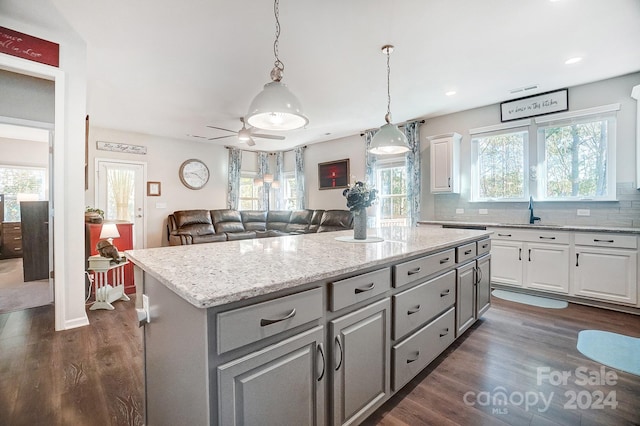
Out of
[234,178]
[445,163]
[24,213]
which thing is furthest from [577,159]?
[24,213]

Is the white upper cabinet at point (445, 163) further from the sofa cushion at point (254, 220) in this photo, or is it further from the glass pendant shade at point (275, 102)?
the sofa cushion at point (254, 220)

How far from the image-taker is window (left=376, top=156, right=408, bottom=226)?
19.1ft

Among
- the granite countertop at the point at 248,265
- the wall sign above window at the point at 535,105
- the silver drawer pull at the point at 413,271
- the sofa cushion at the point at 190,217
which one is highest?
the wall sign above window at the point at 535,105

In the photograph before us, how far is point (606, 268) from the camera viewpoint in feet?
10.6

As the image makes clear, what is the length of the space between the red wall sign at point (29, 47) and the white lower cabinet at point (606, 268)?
5.98 m

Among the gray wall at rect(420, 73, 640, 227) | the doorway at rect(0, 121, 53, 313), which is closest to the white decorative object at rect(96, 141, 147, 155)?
the doorway at rect(0, 121, 53, 313)

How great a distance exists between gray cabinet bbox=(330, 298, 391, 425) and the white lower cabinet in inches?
127

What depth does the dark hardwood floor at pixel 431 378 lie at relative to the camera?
1631 mm

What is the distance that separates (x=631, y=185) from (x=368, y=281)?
4.07 meters

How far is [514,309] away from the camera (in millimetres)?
3291

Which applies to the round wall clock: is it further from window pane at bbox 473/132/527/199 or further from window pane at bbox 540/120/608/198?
window pane at bbox 540/120/608/198

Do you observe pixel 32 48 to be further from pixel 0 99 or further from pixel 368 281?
pixel 368 281

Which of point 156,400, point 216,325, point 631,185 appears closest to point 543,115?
point 631,185

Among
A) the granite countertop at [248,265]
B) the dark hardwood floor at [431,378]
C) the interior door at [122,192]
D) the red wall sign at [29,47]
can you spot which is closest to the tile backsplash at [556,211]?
the dark hardwood floor at [431,378]
